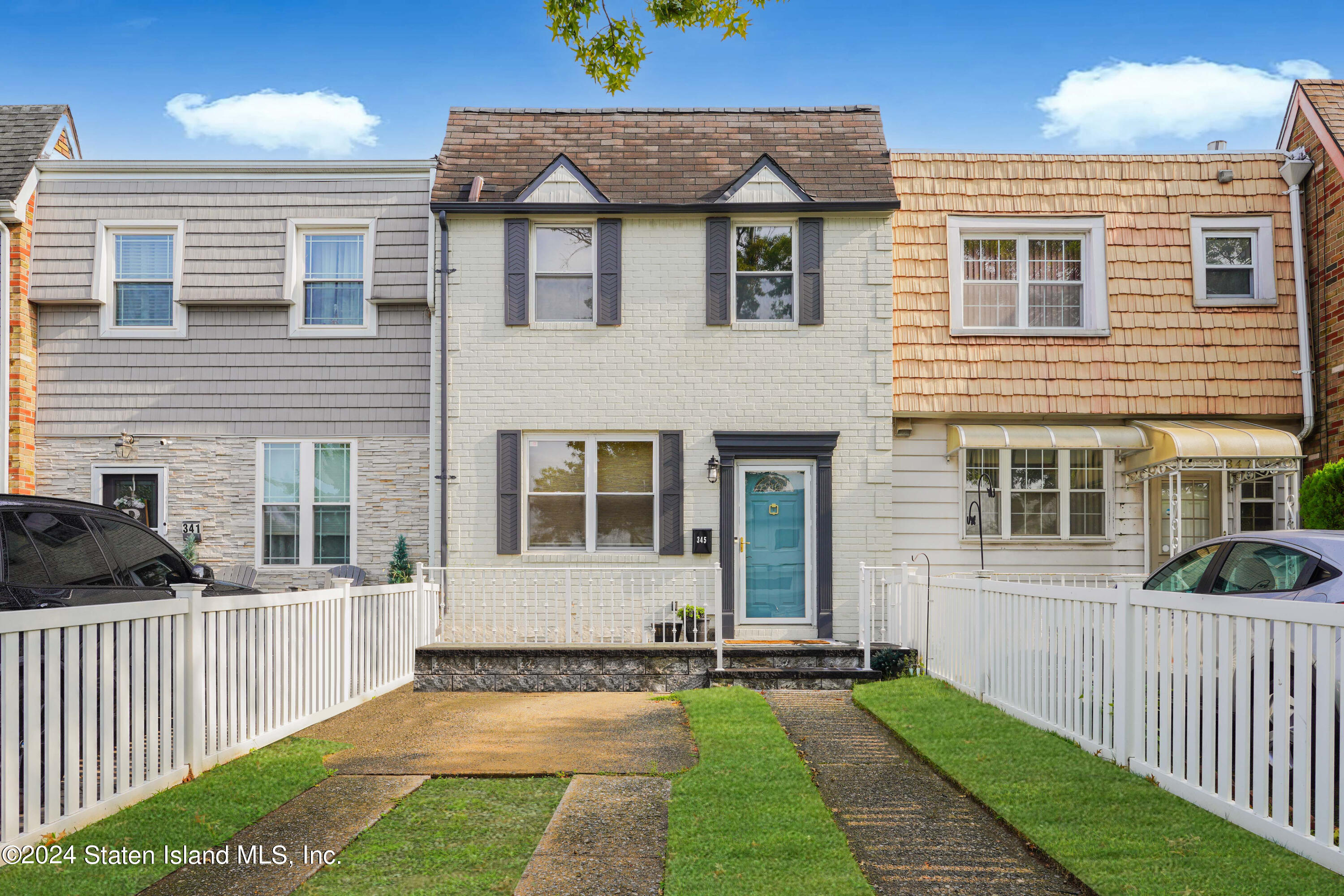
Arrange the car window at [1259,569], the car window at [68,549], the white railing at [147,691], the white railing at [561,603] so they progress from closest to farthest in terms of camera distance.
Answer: the white railing at [147,691] → the car window at [1259,569] → the car window at [68,549] → the white railing at [561,603]

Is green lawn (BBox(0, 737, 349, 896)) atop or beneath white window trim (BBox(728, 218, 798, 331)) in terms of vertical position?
beneath

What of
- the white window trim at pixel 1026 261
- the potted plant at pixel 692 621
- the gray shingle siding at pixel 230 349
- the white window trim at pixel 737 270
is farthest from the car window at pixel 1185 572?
the gray shingle siding at pixel 230 349

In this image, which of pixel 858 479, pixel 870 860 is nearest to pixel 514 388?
pixel 858 479

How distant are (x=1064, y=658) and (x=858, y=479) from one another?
5.62 metres

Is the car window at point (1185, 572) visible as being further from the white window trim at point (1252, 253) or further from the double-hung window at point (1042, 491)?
the white window trim at point (1252, 253)

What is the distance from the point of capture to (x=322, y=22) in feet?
42.4

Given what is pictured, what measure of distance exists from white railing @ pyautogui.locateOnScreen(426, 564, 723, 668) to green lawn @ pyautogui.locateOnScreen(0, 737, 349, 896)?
5042mm

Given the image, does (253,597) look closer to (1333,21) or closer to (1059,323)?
(1059,323)

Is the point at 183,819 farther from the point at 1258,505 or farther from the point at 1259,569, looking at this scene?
the point at 1258,505

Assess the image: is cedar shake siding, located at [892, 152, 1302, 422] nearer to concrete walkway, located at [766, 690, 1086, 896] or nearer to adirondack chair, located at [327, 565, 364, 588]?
concrete walkway, located at [766, 690, 1086, 896]

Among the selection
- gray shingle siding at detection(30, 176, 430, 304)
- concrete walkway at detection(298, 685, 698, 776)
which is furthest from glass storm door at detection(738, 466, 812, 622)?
gray shingle siding at detection(30, 176, 430, 304)

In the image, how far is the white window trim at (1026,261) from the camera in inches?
499

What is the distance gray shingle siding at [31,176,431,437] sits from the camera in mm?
12695

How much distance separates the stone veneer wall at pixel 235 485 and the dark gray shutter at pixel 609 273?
9.31 feet
